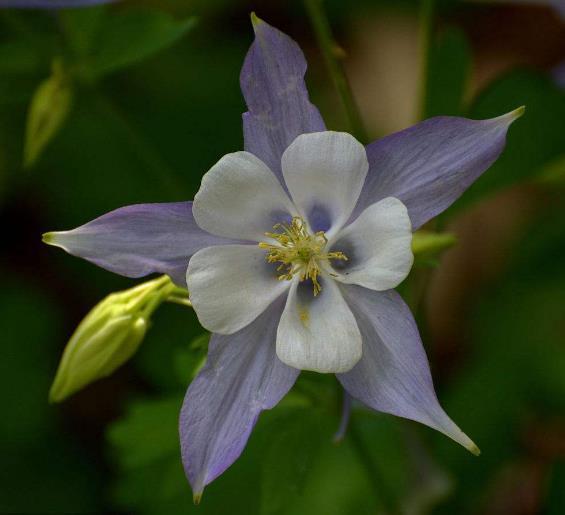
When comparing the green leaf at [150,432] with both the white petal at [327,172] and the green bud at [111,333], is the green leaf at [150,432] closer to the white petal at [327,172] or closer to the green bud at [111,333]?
the green bud at [111,333]

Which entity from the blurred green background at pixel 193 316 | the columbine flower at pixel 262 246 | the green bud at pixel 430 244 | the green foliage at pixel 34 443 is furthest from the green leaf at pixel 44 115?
the green foliage at pixel 34 443

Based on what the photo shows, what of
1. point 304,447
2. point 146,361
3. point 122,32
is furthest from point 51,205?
point 304,447

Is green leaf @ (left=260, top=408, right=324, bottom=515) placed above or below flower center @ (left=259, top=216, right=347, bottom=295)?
below

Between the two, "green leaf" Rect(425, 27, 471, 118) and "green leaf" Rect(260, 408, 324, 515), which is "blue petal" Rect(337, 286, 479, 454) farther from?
"green leaf" Rect(425, 27, 471, 118)

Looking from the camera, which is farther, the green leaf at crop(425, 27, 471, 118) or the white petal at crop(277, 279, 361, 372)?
the green leaf at crop(425, 27, 471, 118)

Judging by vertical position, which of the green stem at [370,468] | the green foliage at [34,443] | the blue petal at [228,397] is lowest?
the green foliage at [34,443]

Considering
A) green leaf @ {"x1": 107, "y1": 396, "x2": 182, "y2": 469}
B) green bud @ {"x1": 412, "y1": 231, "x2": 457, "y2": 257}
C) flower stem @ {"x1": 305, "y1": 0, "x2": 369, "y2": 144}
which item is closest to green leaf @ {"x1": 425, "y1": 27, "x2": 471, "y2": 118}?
flower stem @ {"x1": 305, "y1": 0, "x2": 369, "y2": 144}
